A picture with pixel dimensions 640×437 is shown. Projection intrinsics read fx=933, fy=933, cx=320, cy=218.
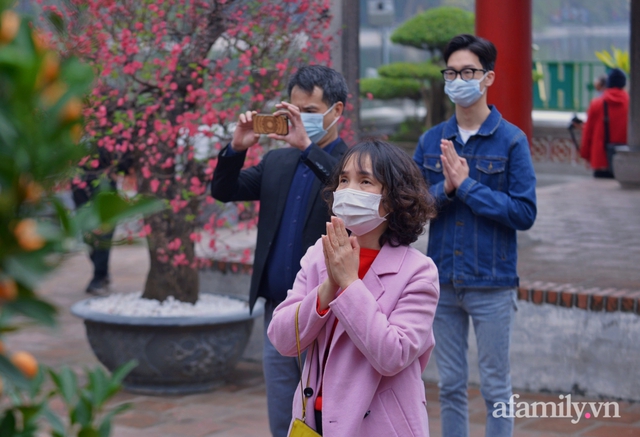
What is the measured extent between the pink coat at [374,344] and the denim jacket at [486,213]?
106 cm

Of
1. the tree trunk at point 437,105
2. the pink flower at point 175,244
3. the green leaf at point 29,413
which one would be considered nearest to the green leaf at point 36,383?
the green leaf at point 29,413

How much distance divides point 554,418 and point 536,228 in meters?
3.70

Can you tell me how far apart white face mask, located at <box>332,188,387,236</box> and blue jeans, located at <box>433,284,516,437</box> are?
1.22 m

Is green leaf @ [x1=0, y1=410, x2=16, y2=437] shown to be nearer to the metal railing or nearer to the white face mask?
the white face mask

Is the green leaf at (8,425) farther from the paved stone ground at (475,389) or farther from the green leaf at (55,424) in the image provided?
the paved stone ground at (475,389)

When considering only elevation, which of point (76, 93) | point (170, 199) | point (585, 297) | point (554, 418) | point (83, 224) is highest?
point (76, 93)

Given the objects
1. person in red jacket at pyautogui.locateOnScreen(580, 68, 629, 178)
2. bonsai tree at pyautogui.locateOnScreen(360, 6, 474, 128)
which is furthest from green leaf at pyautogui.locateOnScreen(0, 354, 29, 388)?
bonsai tree at pyautogui.locateOnScreen(360, 6, 474, 128)

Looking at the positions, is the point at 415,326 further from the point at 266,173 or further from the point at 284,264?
the point at 266,173

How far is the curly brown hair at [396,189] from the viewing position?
2.74 metres

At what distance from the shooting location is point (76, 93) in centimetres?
105

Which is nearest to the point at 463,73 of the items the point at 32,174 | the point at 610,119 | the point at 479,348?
the point at 479,348

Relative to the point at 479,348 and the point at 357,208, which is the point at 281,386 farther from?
the point at 357,208

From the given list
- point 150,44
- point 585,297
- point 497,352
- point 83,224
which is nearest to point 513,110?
point 585,297

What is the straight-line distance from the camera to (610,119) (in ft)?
43.5
